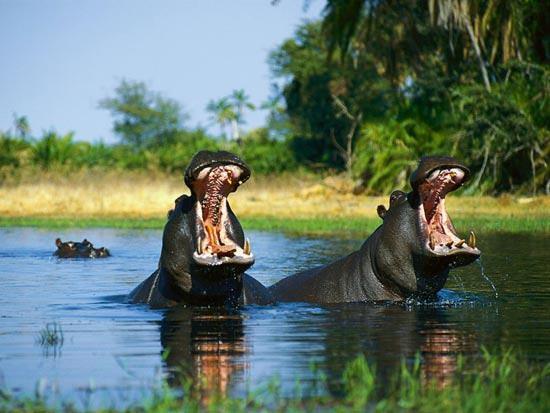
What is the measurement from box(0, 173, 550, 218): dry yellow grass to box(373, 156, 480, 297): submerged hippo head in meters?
13.2

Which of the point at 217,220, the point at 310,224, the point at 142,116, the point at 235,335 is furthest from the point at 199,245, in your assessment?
the point at 142,116

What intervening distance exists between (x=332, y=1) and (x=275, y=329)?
23.3m

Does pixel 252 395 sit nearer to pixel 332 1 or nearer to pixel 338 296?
pixel 338 296

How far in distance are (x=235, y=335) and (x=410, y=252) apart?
4.94ft

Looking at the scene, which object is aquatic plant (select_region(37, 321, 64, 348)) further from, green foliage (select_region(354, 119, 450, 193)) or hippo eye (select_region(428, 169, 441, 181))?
green foliage (select_region(354, 119, 450, 193))

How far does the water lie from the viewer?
507 cm

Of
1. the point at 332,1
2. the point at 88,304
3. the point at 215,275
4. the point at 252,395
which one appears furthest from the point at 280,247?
the point at 332,1

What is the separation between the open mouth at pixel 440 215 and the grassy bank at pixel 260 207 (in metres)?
10.2

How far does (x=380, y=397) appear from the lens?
4.46 meters

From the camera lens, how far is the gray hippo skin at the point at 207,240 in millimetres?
6559

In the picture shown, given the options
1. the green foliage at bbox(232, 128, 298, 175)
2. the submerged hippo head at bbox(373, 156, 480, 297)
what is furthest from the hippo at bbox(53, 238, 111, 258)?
the green foliage at bbox(232, 128, 298, 175)

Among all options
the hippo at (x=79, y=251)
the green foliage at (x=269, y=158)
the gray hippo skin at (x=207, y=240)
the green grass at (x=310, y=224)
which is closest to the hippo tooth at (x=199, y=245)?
the gray hippo skin at (x=207, y=240)

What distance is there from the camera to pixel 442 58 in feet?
101

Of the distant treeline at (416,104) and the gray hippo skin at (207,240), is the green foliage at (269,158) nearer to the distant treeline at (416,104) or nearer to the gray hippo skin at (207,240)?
the distant treeline at (416,104)
